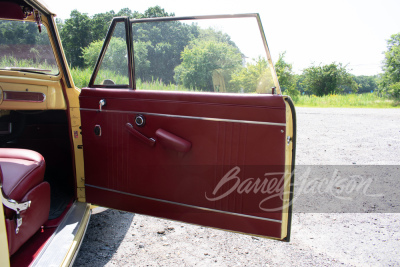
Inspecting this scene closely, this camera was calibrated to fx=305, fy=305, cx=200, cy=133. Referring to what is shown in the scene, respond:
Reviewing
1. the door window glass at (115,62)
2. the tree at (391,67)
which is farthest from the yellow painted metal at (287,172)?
the tree at (391,67)

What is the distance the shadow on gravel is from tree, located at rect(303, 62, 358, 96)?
34755mm

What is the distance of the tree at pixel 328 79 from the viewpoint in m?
34.1

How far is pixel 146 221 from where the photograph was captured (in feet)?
10.5

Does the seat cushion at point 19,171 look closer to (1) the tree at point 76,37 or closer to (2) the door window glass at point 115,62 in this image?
(2) the door window glass at point 115,62

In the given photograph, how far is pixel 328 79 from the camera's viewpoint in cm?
3422

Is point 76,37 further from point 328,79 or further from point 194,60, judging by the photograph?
point 328,79

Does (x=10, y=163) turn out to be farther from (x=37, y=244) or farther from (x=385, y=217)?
(x=385, y=217)

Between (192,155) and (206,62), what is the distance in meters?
0.63

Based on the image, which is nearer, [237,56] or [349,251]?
[237,56]

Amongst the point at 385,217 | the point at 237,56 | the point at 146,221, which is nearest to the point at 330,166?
the point at 385,217

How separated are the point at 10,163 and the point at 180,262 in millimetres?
1398

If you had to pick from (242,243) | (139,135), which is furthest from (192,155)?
(242,243)

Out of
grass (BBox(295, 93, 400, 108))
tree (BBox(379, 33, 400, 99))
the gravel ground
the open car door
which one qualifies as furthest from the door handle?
tree (BBox(379, 33, 400, 99))

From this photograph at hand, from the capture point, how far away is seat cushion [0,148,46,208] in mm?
1687
